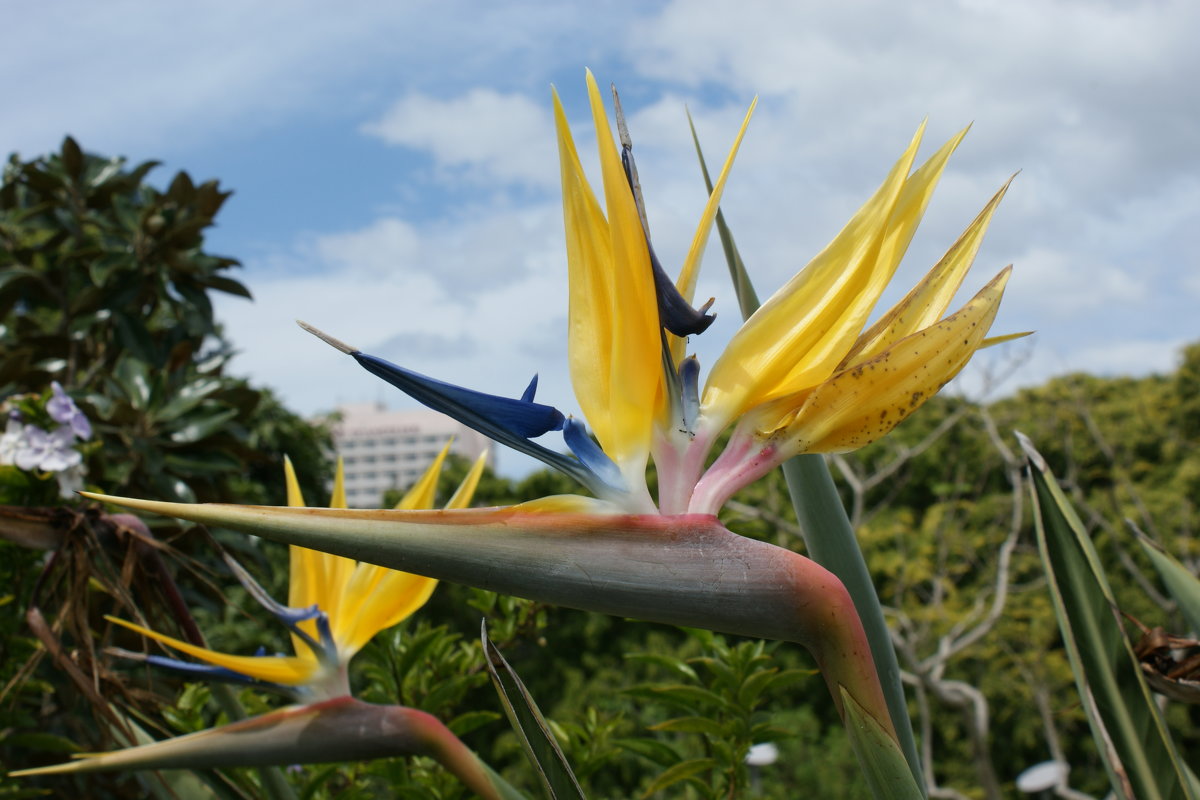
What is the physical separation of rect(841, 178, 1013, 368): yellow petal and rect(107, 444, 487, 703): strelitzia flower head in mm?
296

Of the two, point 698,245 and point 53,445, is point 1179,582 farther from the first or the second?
point 53,445

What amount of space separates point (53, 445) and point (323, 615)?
2.69 ft

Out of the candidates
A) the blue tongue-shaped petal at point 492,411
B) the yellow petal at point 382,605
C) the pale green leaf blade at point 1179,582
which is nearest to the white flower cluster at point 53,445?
the yellow petal at point 382,605

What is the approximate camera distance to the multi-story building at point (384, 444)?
46.9 m

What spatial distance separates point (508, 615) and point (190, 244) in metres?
1.61

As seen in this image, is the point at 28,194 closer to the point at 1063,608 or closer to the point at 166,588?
the point at 166,588

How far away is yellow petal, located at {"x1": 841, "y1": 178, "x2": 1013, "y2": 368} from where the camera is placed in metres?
0.49

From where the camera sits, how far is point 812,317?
497mm

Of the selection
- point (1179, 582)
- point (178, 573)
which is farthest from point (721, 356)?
point (178, 573)

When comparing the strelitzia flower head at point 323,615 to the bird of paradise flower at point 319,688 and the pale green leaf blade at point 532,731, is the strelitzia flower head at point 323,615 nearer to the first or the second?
the bird of paradise flower at point 319,688

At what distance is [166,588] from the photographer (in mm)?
716

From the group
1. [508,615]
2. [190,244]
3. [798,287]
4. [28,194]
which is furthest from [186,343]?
[798,287]

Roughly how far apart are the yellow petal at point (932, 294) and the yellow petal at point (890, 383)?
21 millimetres

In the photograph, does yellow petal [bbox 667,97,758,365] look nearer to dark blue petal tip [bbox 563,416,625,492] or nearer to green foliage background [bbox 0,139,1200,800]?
dark blue petal tip [bbox 563,416,625,492]
